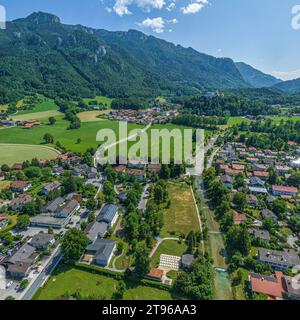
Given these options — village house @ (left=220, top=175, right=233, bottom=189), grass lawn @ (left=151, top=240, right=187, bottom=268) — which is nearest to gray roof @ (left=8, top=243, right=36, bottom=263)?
grass lawn @ (left=151, top=240, right=187, bottom=268)

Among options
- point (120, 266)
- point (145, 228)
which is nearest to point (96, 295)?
point (120, 266)

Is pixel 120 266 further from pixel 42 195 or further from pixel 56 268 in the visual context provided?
pixel 42 195

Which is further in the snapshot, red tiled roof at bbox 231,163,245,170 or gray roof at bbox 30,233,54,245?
red tiled roof at bbox 231,163,245,170

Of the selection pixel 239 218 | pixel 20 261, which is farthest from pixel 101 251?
pixel 239 218

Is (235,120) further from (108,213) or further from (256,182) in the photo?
(108,213)

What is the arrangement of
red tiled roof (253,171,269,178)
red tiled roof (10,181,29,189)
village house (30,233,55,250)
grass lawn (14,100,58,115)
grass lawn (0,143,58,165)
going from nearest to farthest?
village house (30,233,55,250), red tiled roof (10,181,29,189), red tiled roof (253,171,269,178), grass lawn (0,143,58,165), grass lawn (14,100,58,115)

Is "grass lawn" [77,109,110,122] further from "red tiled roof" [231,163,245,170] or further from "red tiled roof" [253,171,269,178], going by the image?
"red tiled roof" [253,171,269,178]
